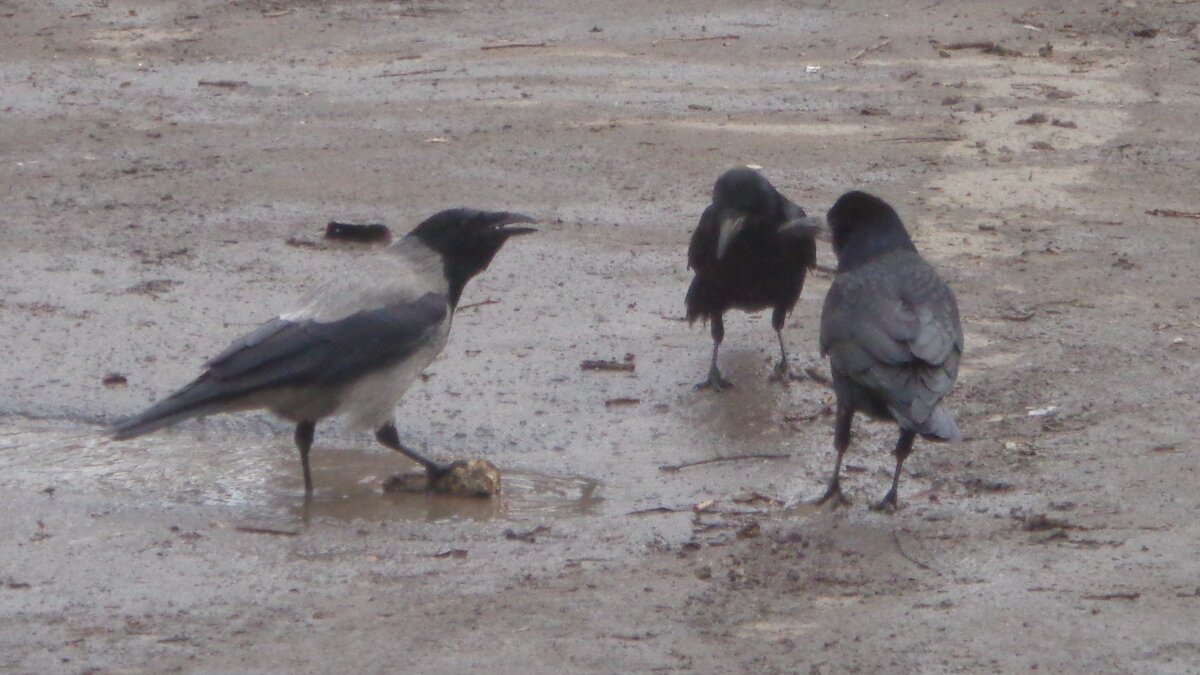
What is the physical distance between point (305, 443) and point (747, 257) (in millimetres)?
2209

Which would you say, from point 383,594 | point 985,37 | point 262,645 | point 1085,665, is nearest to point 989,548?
point 1085,665

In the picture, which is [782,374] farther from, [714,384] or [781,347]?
[714,384]

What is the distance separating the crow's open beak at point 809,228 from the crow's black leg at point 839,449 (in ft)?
4.20

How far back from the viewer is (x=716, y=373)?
7.43 m

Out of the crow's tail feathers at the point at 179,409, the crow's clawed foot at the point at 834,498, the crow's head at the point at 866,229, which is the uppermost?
the crow's head at the point at 866,229

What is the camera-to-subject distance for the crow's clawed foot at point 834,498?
→ 6090mm

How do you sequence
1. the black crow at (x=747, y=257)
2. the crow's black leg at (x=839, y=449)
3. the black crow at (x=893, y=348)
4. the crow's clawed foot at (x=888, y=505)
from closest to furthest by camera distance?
the black crow at (x=893, y=348) < the crow's clawed foot at (x=888, y=505) < the crow's black leg at (x=839, y=449) < the black crow at (x=747, y=257)

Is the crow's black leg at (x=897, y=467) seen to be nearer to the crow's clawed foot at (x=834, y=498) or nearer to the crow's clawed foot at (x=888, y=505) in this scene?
the crow's clawed foot at (x=888, y=505)

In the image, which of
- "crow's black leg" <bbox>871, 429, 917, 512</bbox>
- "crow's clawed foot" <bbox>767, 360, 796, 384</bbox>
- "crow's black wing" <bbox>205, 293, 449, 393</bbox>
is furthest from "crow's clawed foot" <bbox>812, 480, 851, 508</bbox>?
"crow's black wing" <bbox>205, 293, 449, 393</bbox>

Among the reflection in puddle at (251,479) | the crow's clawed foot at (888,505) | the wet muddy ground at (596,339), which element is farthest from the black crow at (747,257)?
the crow's clawed foot at (888,505)

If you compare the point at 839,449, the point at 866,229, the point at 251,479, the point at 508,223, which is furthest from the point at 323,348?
the point at 866,229

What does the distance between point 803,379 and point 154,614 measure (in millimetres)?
3298

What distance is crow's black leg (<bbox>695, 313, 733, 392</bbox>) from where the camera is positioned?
7387 millimetres

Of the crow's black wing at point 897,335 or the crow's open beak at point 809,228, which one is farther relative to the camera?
the crow's open beak at point 809,228
